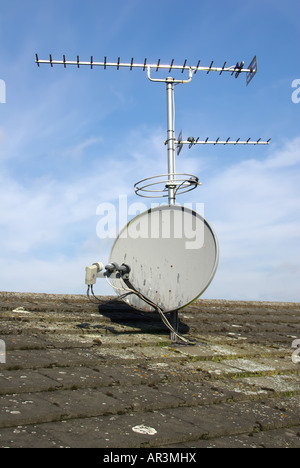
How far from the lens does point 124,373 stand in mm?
4719

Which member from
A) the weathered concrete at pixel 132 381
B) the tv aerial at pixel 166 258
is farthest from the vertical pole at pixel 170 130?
the weathered concrete at pixel 132 381

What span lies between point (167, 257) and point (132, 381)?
2.45 meters

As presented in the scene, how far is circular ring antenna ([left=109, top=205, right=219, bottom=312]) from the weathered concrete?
571 millimetres

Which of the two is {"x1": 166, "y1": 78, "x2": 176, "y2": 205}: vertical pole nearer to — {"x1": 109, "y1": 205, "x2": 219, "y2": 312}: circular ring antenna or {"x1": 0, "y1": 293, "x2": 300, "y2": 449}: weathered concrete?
{"x1": 109, "y1": 205, "x2": 219, "y2": 312}: circular ring antenna

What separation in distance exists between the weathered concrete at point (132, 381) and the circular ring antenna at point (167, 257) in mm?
571

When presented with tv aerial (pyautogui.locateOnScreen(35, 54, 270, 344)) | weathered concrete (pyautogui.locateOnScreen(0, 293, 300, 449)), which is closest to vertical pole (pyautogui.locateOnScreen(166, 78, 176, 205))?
tv aerial (pyautogui.locateOnScreen(35, 54, 270, 344))

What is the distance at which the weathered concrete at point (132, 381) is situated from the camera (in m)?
3.41

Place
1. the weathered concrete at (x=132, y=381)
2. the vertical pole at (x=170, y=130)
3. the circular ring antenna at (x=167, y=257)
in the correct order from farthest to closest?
the vertical pole at (x=170, y=130), the circular ring antenna at (x=167, y=257), the weathered concrete at (x=132, y=381)

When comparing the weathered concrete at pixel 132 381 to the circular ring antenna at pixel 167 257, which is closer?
the weathered concrete at pixel 132 381

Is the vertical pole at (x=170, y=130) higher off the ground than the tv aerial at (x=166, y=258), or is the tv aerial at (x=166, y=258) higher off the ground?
the vertical pole at (x=170, y=130)

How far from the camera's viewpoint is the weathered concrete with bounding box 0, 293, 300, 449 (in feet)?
11.2

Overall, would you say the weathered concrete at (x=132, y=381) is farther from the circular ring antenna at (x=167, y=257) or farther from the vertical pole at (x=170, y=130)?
the vertical pole at (x=170, y=130)

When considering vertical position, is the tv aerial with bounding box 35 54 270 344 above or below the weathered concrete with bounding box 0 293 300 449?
above
